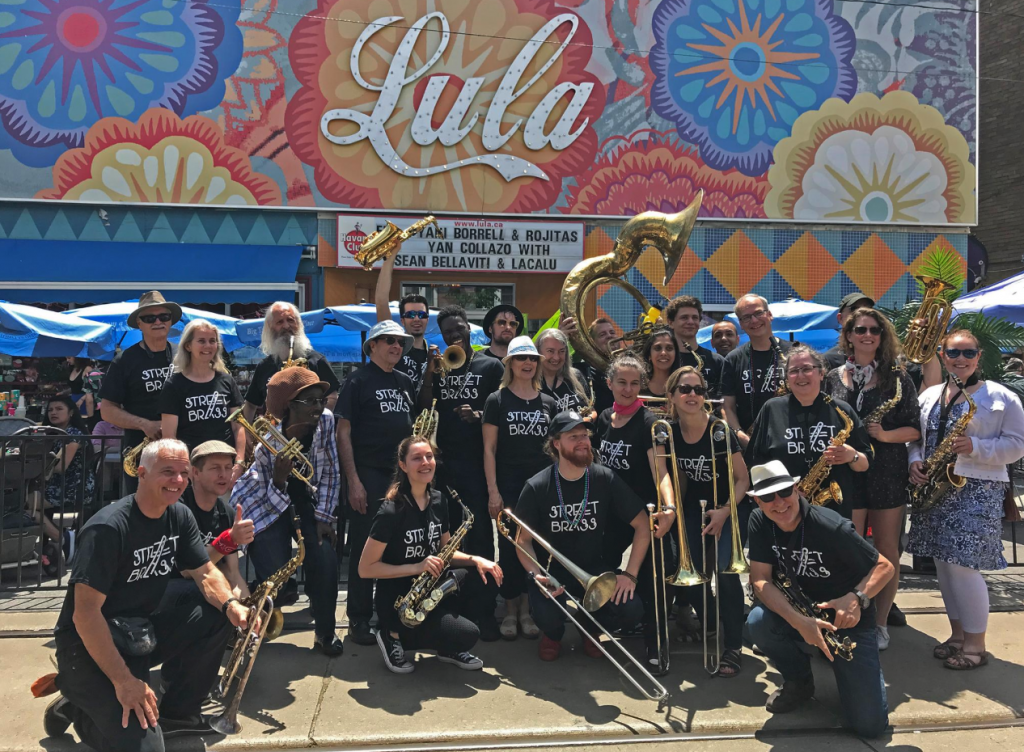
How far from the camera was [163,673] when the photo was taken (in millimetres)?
3820

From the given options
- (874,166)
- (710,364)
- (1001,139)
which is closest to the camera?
(710,364)

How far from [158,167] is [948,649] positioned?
14.5 meters

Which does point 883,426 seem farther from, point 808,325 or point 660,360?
point 808,325

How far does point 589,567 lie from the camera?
4695 mm

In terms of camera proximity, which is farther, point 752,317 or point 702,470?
point 752,317

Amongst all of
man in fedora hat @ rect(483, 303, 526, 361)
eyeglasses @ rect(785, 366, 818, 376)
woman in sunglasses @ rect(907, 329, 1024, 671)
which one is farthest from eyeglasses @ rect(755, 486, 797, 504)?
man in fedora hat @ rect(483, 303, 526, 361)

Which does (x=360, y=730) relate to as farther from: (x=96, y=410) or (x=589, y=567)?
(x=96, y=410)

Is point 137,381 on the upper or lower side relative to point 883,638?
upper

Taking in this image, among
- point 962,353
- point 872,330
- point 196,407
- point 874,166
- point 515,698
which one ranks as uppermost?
point 874,166

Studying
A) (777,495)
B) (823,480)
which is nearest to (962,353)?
(823,480)

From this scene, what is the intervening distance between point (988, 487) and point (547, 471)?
103 inches

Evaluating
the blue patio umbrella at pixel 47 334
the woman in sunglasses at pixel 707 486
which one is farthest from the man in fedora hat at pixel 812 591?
the blue patio umbrella at pixel 47 334

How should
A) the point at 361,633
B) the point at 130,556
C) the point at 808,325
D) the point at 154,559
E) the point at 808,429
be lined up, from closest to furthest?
the point at 130,556 < the point at 154,559 < the point at 808,429 < the point at 361,633 < the point at 808,325

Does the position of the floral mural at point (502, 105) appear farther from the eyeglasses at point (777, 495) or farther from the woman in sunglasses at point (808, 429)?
the eyeglasses at point (777, 495)
